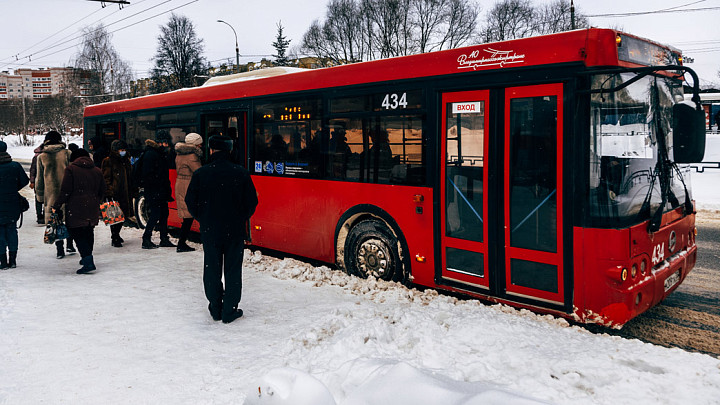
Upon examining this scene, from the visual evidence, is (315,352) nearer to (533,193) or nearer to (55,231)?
(533,193)

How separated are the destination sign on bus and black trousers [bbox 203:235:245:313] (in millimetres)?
2672

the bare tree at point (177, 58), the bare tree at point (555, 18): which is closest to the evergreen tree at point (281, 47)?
the bare tree at point (177, 58)

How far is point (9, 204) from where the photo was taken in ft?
25.2

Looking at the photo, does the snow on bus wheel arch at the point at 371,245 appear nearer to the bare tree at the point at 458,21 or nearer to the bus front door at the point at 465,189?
the bus front door at the point at 465,189

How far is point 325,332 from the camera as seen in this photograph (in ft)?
16.4

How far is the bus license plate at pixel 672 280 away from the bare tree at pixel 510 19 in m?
53.4

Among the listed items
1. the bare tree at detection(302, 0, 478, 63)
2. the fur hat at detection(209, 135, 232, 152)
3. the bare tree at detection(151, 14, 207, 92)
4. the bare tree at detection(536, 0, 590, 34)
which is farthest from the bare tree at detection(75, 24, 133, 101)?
the fur hat at detection(209, 135, 232, 152)

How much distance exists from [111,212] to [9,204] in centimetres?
185

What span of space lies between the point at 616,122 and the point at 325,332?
326 centimetres

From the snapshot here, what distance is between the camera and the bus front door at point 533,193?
5055 mm

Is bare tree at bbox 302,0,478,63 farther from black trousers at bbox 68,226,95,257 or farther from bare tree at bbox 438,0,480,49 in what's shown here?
black trousers at bbox 68,226,95,257

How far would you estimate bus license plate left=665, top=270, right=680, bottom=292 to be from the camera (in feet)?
17.7

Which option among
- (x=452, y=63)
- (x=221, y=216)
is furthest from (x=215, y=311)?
(x=452, y=63)

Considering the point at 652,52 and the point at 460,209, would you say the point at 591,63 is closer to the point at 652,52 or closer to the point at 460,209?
the point at 652,52
